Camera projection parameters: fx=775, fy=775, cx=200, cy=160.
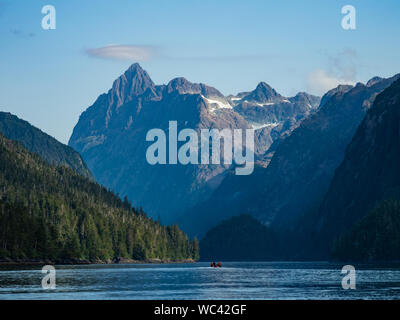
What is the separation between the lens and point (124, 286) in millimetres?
162000

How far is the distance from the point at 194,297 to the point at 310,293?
21.8 m

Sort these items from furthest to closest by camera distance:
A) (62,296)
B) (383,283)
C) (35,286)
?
1. (383,283)
2. (35,286)
3. (62,296)
